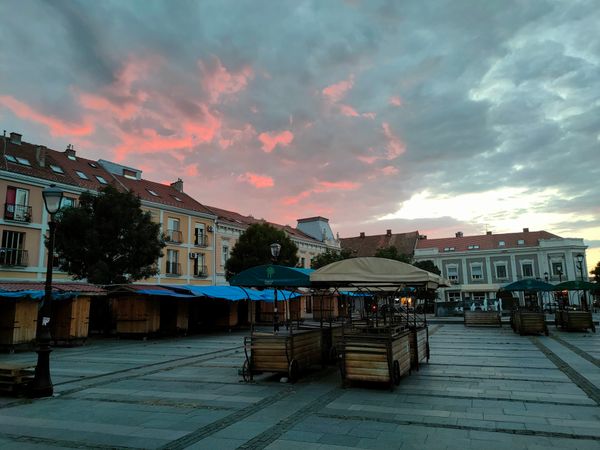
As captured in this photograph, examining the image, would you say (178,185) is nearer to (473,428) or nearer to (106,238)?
(106,238)

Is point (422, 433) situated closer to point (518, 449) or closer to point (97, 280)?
point (518, 449)

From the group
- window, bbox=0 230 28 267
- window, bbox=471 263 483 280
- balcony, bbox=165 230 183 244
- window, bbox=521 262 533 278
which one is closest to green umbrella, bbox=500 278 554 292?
balcony, bbox=165 230 183 244

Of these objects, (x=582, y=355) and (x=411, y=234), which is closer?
(x=582, y=355)

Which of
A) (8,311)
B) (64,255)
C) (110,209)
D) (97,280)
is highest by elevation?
(110,209)

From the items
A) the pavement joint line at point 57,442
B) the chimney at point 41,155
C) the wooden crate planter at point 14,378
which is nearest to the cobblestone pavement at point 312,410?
the pavement joint line at point 57,442

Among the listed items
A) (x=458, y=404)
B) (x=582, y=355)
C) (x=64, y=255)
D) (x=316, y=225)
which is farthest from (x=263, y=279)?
(x=316, y=225)

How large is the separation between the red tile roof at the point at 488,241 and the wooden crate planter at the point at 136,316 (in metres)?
52.7

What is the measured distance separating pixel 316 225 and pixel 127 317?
42.9 metres

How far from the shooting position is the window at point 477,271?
62.1m

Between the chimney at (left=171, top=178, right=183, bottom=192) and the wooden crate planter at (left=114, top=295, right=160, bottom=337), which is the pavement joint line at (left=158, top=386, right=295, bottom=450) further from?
the chimney at (left=171, top=178, right=183, bottom=192)

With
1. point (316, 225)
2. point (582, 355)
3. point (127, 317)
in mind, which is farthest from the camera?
point (316, 225)

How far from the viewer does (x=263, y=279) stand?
32.3ft

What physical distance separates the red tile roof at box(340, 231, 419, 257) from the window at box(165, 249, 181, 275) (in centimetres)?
3619

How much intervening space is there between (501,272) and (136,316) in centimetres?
5372
